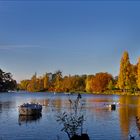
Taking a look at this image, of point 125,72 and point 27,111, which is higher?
point 125,72

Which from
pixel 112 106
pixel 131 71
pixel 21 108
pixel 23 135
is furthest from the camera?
pixel 131 71

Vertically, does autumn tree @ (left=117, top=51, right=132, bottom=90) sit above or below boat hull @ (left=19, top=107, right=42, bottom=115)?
above

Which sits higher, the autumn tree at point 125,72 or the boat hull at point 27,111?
the autumn tree at point 125,72

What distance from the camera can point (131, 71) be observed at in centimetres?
16325

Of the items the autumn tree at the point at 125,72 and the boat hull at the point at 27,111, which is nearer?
the boat hull at the point at 27,111

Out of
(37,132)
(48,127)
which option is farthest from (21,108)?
(37,132)

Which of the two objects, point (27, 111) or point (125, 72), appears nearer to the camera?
point (27, 111)

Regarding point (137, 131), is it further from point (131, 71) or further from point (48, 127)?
point (131, 71)

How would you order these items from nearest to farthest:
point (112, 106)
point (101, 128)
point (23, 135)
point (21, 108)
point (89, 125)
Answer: point (23, 135) < point (101, 128) < point (89, 125) < point (21, 108) < point (112, 106)

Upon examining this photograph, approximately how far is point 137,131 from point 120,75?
119587mm

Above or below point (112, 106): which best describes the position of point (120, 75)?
above

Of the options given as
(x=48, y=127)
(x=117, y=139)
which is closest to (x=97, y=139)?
(x=117, y=139)

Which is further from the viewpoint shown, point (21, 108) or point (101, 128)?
point (21, 108)

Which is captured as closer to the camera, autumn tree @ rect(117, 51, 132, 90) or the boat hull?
the boat hull
